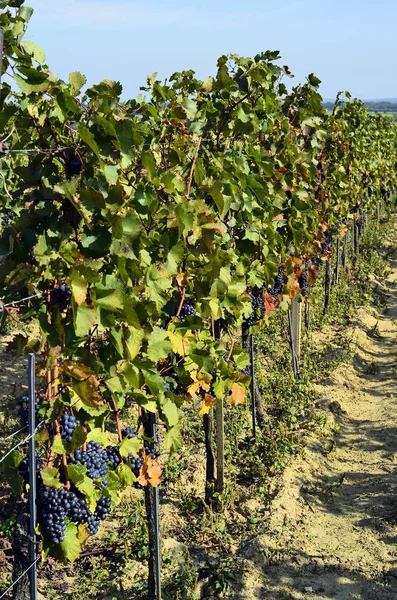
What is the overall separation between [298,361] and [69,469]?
474cm

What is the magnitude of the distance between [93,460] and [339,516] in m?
2.41

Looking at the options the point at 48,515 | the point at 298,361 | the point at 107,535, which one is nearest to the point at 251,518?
the point at 107,535

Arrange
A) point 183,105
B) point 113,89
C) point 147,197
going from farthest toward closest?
point 183,105, point 147,197, point 113,89

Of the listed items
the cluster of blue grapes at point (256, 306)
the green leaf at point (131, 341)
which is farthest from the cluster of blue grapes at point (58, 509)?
the cluster of blue grapes at point (256, 306)

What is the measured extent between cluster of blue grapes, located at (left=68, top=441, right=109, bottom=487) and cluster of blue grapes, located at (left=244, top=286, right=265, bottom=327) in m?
2.37

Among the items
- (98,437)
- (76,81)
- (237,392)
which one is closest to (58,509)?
(98,437)

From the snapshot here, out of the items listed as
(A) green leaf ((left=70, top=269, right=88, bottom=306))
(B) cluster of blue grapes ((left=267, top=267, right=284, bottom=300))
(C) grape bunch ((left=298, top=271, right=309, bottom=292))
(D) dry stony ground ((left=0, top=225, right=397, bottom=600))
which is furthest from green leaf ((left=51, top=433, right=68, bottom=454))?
(C) grape bunch ((left=298, top=271, right=309, bottom=292))

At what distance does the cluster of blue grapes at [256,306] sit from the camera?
16.8 feet

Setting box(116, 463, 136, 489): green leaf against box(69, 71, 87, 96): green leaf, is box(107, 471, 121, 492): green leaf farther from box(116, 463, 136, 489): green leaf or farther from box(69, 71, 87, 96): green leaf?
box(69, 71, 87, 96): green leaf

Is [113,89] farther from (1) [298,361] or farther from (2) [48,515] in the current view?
(1) [298,361]

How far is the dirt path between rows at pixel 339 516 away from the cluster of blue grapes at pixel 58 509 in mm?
1448

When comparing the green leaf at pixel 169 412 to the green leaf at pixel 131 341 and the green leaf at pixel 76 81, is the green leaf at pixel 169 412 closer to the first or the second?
the green leaf at pixel 131 341

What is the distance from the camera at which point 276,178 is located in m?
5.35

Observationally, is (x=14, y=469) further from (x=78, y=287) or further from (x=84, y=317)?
(x=78, y=287)
